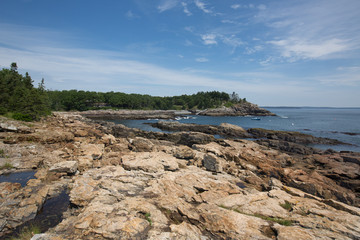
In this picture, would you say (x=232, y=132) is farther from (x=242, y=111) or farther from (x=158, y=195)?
(x=242, y=111)

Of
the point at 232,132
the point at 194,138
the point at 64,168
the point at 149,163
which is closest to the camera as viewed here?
the point at 64,168

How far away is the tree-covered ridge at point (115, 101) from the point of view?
116m

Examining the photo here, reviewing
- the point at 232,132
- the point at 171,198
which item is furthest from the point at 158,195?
the point at 232,132

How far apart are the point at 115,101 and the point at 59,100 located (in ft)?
116

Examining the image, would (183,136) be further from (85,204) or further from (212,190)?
(85,204)

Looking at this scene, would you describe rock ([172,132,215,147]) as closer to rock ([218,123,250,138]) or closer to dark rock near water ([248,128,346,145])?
rock ([218,123,250,138])

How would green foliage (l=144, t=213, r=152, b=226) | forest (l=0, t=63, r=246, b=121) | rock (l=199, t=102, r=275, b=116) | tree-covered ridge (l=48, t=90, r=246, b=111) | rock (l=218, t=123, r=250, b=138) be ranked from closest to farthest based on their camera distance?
green foliage (l=144, t=213, r=152, b=226) < forest (l=0, t=63, r=246, b=121) < rock (l=218, t=123, r=250, b=138) < tree-covered ridge (l=48, t=90, r=246, b=111) < rock (l=199, t=102, r=275, b=116)

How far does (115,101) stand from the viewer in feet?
437

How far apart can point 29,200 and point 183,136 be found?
32.3m

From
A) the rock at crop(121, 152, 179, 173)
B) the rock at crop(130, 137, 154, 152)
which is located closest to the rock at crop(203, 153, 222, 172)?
the rock at crop(121, 152, 179, 173)

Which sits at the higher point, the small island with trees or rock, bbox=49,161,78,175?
the small island with trees

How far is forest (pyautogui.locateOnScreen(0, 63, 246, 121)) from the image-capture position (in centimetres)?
3909

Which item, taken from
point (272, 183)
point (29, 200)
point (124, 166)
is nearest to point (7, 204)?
point (29, 200)

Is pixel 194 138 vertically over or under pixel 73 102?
under
